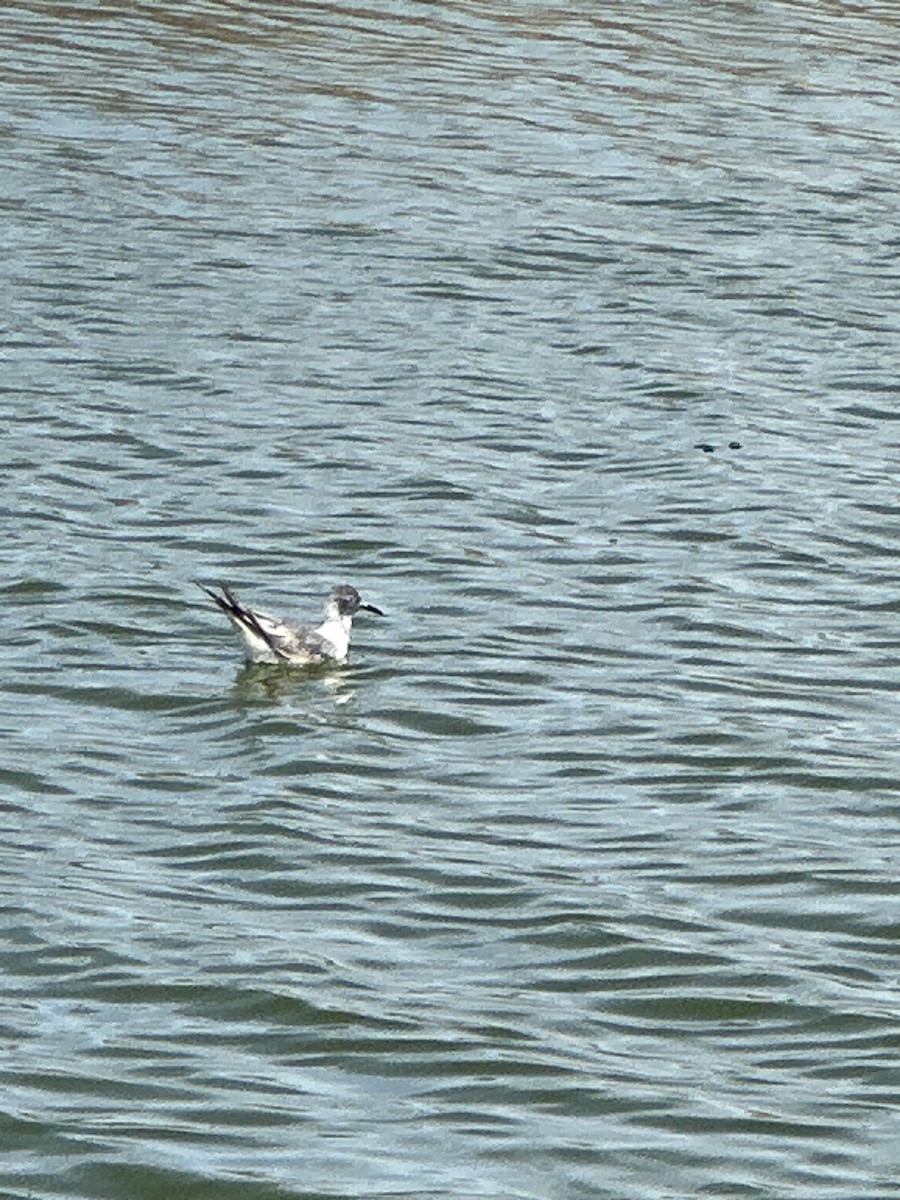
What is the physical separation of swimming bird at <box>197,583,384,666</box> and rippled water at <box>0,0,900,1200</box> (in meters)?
0.18

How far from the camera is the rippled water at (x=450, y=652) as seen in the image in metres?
8.20

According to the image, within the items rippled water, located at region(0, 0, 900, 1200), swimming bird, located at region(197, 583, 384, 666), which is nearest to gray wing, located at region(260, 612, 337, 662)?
swimming bird, located at region(197, 583, 384, 666)

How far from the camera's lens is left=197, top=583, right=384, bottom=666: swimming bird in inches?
474

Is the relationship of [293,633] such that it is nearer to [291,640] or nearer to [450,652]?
[291,640]

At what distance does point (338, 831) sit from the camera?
10.5 metres

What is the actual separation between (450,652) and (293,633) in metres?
0.89

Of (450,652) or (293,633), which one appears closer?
(293,633)

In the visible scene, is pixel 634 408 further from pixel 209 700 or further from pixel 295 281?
pixel 209 700

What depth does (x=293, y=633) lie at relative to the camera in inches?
477

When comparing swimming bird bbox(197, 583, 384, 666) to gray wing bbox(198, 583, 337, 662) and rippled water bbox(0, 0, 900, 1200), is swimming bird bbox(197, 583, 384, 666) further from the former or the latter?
rippled water bbox(0, 0, 900, 1200)

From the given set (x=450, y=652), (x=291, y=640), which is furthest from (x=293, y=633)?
(x=450, y=652)

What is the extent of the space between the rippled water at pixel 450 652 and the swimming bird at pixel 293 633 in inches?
7.0

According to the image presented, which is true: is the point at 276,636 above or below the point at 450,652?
above

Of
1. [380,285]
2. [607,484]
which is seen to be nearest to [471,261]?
[380,285]
